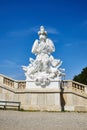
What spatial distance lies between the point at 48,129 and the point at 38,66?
10.3m

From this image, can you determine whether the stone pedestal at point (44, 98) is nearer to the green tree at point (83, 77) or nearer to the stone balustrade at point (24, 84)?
the stone balustrade at point (24, 84)

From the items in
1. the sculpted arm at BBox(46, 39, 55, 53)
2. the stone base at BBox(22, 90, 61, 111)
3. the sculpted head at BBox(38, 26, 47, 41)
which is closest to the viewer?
the stone base at BBox(22, 90, 61, 111)

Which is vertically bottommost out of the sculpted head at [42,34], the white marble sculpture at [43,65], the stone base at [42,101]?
the stone base at [42,101]

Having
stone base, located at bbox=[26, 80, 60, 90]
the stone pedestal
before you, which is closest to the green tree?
stone base, located at bbox=[26, 80, 60, 90]

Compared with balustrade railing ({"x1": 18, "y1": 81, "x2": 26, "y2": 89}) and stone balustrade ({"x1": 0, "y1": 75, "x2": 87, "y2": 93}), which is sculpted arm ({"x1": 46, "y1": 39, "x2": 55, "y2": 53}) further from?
balustrade railing ({"x1": 18, "y1": 81, "x2": 26, "y2": 89})

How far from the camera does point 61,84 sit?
717 inches

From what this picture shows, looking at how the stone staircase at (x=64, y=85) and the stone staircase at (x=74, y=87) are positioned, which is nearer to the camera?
the stone staircase at (x=74, y=87)

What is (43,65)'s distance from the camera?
59.6ft

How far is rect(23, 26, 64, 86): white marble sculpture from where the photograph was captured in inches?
700

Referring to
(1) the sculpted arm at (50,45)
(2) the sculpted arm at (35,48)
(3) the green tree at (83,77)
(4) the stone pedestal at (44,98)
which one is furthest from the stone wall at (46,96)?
(3) the green tree at (83,77)

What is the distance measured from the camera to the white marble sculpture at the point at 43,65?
1777 cm

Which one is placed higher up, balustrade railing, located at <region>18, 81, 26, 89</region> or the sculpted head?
the sculpted head

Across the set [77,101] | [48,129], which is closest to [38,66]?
[77,101]

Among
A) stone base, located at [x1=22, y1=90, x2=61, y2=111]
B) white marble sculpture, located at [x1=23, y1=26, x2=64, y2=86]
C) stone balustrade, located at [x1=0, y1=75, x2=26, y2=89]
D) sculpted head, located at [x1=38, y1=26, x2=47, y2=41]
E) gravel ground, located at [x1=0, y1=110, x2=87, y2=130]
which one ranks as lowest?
gravel ground, located at [x1=0, y1=110, x2=87, y2=130]
